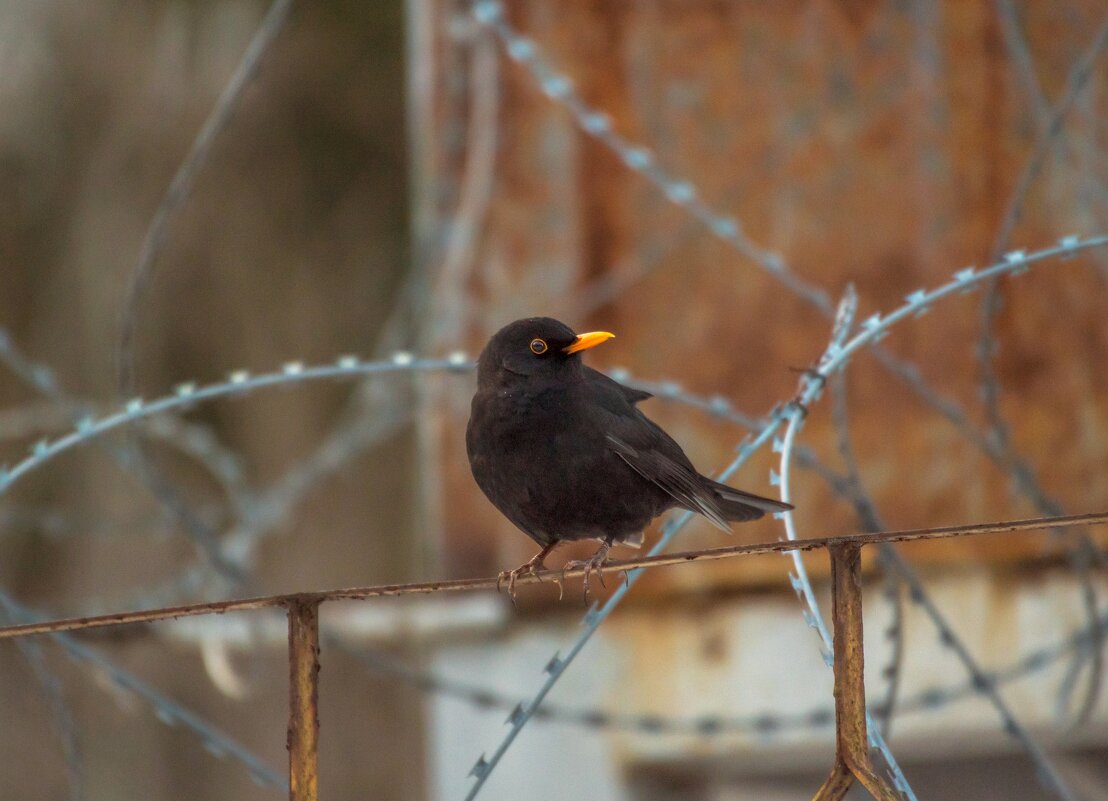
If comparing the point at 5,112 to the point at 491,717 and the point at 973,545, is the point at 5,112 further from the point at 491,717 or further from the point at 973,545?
the point at 973,545

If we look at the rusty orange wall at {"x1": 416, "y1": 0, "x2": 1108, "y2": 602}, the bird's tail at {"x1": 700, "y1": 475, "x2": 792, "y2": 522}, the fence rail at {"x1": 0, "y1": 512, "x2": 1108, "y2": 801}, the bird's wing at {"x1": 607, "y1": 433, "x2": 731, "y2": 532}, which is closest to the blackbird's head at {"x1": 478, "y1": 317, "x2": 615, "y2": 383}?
the bird's wing at {"x1": 607, "y1": 433, "x2": 731, "y2": 532}

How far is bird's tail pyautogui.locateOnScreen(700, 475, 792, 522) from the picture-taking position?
3633 mm

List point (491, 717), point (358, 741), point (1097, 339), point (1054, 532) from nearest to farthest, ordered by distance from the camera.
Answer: point (1054, 532) → point (1097, 339) → point (491, 717) → point (358, 741)

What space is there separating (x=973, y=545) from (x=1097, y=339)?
0.91 m

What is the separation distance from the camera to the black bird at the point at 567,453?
3.57 m

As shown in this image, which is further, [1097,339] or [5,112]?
[5,112]

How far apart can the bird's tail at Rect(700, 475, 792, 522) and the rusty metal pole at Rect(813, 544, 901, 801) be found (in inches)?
52.5

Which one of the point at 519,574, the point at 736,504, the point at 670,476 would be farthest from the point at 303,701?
the point at 736,504

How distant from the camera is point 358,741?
360 inches

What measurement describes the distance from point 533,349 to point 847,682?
1618 millimetres

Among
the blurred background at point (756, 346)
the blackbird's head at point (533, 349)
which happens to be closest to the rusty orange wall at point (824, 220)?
the blurred background at point (756, 346)

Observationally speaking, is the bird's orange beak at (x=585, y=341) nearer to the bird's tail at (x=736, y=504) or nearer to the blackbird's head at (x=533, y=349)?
the blackbird's head at (x=533, y=349)

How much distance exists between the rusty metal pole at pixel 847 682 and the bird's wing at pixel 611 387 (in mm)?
1550

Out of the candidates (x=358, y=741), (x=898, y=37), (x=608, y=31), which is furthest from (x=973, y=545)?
(x=358, y=741)
